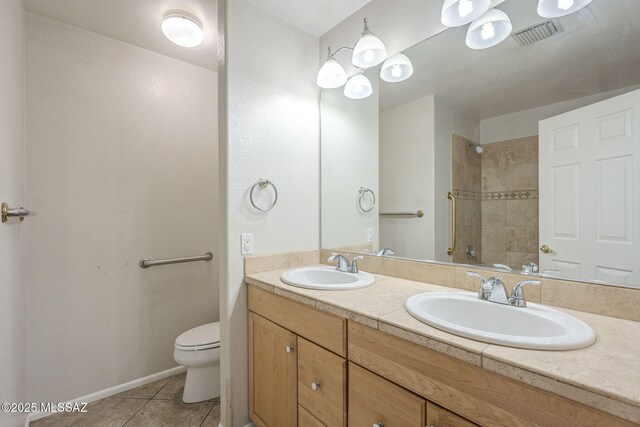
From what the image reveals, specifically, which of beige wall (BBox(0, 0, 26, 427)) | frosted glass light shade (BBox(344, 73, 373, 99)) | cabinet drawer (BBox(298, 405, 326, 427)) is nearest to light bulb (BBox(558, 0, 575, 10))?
frosted glass light shade (BBox(344, 73, 373, 99))

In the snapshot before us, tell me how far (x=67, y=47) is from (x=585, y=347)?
2908 millimetres

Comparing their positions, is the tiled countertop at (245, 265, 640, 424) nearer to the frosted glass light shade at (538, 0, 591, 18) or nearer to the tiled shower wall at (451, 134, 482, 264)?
the tiled shower wall at (451, 134, 482, 264)

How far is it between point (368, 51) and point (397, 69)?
19 cm

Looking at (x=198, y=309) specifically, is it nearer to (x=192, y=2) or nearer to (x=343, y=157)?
(x=343, y=157)

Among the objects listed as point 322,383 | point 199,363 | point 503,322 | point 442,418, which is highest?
point 503,322

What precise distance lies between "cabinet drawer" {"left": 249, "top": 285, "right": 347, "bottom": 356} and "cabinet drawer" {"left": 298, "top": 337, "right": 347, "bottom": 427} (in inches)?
1.5

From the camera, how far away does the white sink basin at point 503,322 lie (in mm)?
703

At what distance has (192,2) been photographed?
5.46 ft

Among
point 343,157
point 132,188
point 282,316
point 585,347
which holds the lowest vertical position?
point 282,316

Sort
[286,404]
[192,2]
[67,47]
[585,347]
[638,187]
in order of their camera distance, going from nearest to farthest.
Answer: [585,347] < [638,187] < [286,404] < [192,2] < [67,47]

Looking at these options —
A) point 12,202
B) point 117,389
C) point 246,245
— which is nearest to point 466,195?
point 246,245

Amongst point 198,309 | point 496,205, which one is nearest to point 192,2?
point 496,205

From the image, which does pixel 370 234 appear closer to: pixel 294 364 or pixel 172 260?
pixel 294 364

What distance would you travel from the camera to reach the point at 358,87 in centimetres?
176
